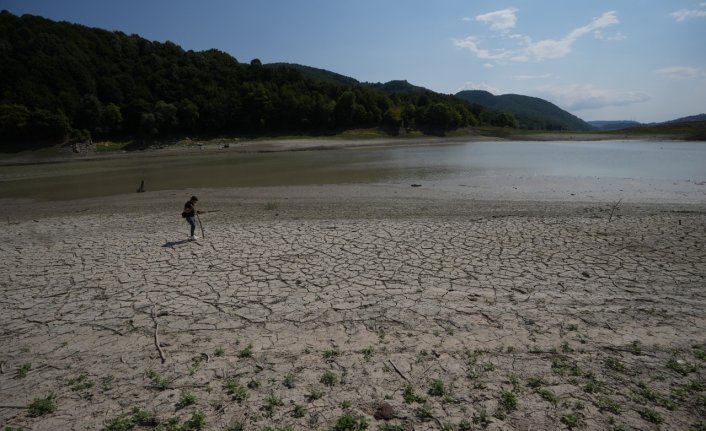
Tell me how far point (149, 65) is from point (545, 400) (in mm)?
94037

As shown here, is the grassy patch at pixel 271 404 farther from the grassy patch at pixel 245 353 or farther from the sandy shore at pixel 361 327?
the grassy patch at pixel 245 353

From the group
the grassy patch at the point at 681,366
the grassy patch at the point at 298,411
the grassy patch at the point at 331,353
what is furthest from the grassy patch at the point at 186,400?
the grassy patch at the point at 681,366

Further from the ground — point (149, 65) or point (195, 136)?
point (149, 65)

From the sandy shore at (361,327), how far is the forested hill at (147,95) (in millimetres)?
51894

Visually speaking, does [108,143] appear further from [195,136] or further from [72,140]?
[195,136]

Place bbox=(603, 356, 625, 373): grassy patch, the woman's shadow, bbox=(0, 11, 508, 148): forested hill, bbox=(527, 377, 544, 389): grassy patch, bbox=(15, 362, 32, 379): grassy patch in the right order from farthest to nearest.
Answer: bbox=(0, 11, 508, 148): forested hill → the woman's shadow → bbox=(15, 362, 32, 379): grassy patch → bbox=(603, 356, 625, 373): grassy patch → bbox=(527, 377, 544, 389): grassy patch

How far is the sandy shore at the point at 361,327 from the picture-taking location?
156 inches

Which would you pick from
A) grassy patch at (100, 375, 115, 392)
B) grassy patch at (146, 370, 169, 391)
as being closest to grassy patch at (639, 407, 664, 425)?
grassy patch at (146, 370, 169, 391)

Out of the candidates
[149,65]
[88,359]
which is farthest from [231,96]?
[88,359]

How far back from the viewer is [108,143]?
5109 centimetres

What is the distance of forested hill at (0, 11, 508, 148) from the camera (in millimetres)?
52375

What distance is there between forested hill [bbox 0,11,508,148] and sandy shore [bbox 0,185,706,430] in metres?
51.9

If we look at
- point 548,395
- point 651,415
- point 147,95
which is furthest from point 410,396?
point 147,95

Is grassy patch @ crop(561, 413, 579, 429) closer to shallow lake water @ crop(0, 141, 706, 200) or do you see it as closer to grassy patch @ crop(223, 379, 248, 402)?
grassy patch @ crop(223, 379, 248, 402)
